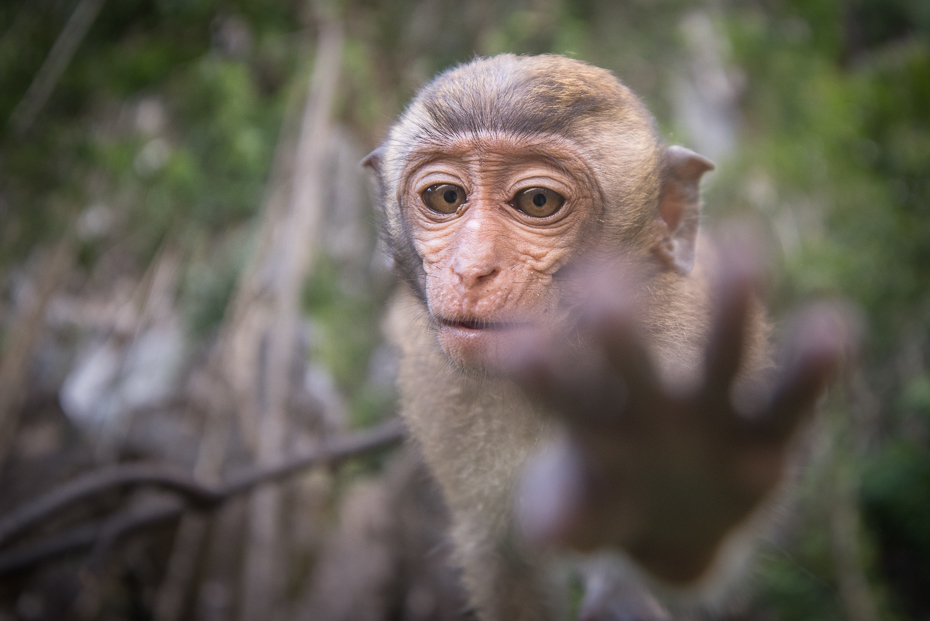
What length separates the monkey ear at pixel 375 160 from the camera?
173cm

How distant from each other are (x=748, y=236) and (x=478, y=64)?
105 cm

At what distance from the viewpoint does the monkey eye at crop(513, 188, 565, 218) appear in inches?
55.1

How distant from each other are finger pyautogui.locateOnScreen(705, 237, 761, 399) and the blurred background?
2.02m

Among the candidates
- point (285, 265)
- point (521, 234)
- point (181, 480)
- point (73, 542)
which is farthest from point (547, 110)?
point (73, 542)

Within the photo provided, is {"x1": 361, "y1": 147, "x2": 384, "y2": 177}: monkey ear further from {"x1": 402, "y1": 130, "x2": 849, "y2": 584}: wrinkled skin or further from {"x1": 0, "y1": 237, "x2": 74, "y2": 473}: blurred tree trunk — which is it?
{"x1": 0, "y1": 237, "x2": 74, "y2": 473}: blurred tree trunk

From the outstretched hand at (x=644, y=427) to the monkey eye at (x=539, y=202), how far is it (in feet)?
1.74

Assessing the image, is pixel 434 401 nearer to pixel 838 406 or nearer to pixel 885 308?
pixel 838 406

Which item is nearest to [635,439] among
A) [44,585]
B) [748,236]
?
[748,236]

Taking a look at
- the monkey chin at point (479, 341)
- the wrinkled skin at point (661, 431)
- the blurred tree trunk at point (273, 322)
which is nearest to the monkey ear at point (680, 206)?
the monkey chin at point (479, 341)

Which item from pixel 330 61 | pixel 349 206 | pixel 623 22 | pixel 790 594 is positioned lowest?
pixel 790 594

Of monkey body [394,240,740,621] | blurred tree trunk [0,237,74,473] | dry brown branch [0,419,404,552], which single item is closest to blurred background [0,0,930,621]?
blurred tree trunk [0,237,74,473]

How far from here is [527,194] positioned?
4.63 feet

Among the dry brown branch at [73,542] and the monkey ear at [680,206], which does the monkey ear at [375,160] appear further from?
the dry brown branch at [73,542]

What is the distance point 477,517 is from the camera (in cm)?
176
